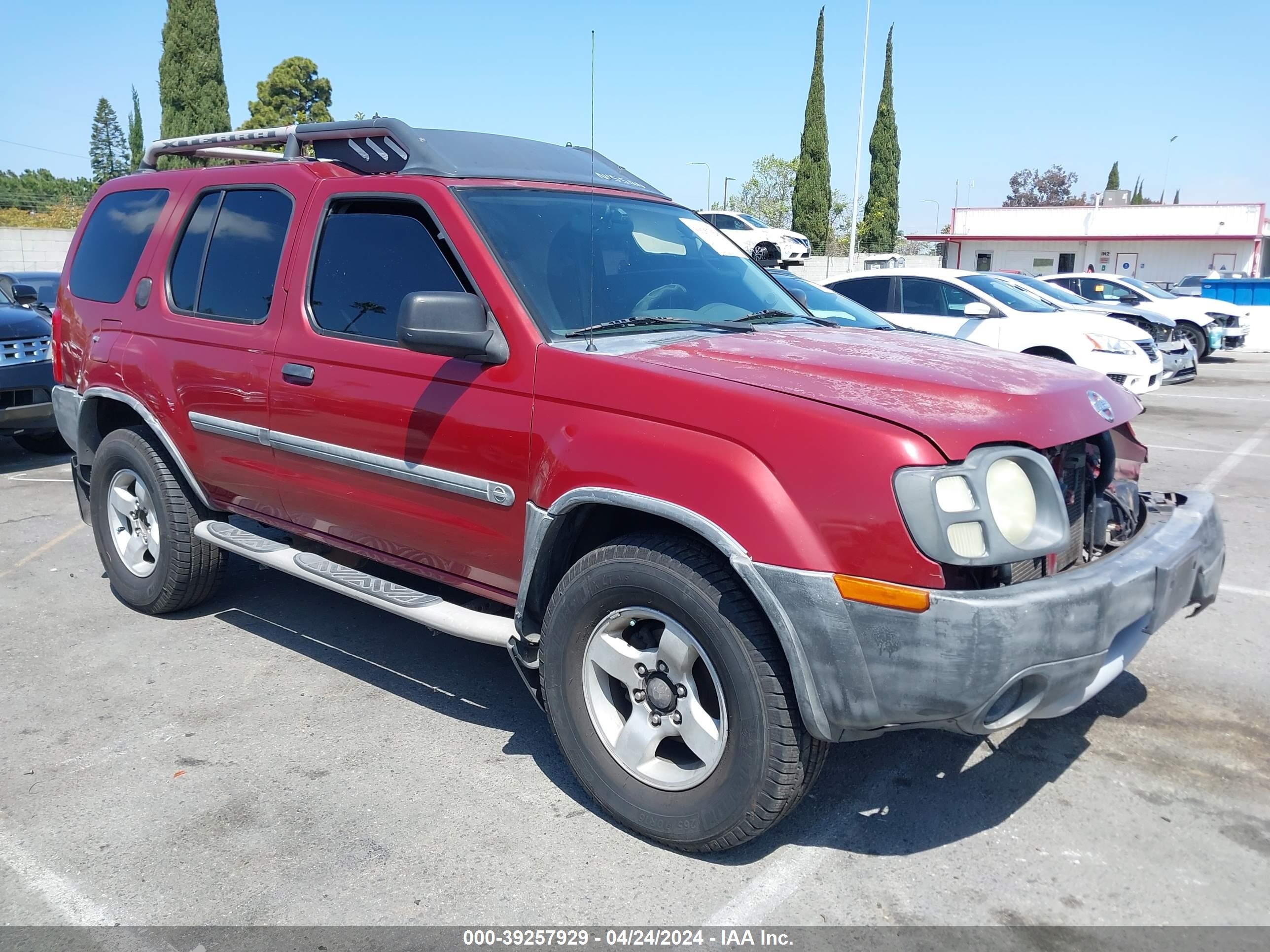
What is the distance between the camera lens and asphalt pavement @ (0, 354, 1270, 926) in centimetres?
281

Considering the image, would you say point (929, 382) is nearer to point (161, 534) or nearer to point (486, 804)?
point (486, 804)

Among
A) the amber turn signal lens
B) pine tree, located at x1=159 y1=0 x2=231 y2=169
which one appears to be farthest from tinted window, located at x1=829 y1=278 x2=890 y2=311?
pine tree, located at x1=159 y1=0 x2=231 y2=169

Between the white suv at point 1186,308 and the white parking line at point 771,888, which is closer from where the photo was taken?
the white parking line at point 771,888

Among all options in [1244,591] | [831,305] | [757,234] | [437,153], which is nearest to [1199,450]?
[831,305]

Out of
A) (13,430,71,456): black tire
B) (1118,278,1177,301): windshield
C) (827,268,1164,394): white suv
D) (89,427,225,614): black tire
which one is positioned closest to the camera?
(89,427,225,614): black tire

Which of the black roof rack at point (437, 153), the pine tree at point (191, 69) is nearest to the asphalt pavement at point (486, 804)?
the black roof rack at point (437, 153)

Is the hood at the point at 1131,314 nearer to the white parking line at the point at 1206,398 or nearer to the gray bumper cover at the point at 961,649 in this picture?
the white parking line at the point at 1206,398

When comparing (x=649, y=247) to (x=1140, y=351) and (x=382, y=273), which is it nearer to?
(x=382, y=273)

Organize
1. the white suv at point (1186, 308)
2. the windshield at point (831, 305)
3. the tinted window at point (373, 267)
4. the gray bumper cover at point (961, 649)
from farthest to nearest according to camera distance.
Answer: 1. the white suv at point (1186, 308)
2. the windshield at point (831, 305)
3. the tinted window at point (373, 267)
4. the gray bumper cover at point (961, 649)

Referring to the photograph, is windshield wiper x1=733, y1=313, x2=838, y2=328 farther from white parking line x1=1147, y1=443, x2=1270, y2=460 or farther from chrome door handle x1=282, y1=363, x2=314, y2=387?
white parking line x1=1147, y1=443, x2=1270, y2=460

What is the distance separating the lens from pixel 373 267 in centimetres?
385

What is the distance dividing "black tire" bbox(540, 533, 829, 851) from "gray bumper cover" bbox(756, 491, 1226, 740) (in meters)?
0.14

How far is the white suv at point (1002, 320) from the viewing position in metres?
11.3

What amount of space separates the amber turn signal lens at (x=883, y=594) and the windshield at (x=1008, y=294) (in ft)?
33.2
